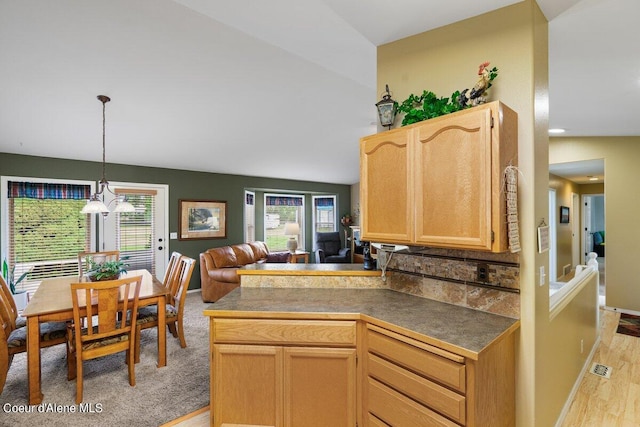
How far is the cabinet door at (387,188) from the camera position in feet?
5.91

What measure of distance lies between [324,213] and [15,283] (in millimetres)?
6230

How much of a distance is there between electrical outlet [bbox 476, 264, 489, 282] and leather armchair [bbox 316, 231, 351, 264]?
573 cm

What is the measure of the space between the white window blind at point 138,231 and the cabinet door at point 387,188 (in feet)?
15.7

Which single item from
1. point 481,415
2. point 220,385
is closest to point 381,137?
point 481,415

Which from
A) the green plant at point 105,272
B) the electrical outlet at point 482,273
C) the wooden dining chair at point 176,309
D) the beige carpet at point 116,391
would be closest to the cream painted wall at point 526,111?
the electrical outlet at point 482,273

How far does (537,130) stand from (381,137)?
0.85 m

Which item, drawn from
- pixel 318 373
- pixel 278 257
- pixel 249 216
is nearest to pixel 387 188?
pixel 318 373

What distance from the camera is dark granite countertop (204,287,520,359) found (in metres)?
1.43

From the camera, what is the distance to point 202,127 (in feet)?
13.6

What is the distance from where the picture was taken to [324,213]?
8.49 m

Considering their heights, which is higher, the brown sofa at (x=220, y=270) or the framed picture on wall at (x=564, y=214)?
the framed picture on wall at (x=564, y=214)

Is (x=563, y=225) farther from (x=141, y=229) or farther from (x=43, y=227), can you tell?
(x=43, y=227)

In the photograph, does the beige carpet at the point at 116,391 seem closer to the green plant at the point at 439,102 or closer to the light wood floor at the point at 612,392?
the green plant at the point at 439,102

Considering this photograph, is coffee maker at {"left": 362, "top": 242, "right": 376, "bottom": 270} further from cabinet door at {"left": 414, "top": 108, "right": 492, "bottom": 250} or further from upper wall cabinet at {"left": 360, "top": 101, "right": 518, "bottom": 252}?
cabinet door at {"left": 414, "top": 108, "right": 492, "bottom": 250}
